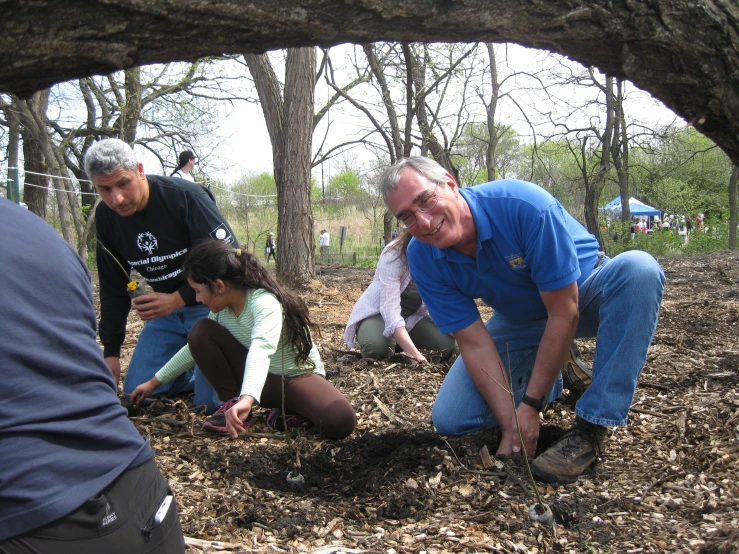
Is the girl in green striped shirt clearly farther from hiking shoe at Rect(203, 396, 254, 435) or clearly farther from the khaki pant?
the khaki pant

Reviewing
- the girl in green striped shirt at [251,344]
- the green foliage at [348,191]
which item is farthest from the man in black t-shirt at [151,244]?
the green foliage at [348,191]

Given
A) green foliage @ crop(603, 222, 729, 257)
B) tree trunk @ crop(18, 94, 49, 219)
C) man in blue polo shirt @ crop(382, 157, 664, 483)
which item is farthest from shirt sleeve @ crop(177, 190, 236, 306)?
green foliage @ crop(603, 222, 729, 257)

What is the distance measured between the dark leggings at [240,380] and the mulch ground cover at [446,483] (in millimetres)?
125

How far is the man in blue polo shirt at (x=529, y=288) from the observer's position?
2.43 meters

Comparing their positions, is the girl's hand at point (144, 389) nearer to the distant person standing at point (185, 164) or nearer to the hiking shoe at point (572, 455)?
the hiking shoe at point (572, 455)

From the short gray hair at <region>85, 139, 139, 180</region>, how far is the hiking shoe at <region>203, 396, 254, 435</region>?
51.0 inches

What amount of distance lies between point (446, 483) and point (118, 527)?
1.34 m

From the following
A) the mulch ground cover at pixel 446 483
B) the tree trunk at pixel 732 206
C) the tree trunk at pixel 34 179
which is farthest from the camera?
the tree trunk at pixel 732 206

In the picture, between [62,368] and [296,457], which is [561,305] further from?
[62,368]

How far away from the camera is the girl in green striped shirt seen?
116 inches

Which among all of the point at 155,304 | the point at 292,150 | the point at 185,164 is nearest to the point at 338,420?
the point at 155,304

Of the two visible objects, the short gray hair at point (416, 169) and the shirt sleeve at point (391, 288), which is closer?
the short gray hair at point (416, 169)

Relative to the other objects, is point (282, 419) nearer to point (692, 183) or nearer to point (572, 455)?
point (572, 455)

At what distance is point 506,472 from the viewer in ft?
7.91
